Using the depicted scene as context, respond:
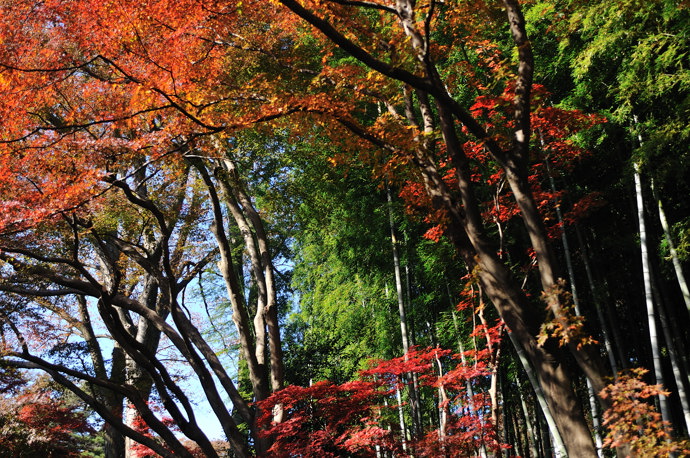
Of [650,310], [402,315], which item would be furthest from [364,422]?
[650,310]

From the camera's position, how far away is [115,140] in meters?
5.38

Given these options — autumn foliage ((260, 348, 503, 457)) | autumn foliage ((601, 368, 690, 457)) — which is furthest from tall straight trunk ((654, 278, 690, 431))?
autumn foliage ((601, 368, 690, 457))

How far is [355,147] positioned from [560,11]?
10.7 ft

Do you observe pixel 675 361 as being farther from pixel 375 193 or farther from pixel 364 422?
pixel 375 193

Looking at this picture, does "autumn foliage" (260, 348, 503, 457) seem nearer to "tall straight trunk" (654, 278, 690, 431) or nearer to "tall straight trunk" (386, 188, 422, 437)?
"tall straight trunk" (386, 188, 422, 437)

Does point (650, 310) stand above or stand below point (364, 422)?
above

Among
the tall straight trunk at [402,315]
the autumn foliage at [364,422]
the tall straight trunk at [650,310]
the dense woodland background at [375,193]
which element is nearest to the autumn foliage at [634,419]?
the dense woodland background at [375,193]

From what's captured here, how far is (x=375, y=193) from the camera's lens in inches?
336

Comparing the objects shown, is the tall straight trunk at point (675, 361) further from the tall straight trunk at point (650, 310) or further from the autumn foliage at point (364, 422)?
the autumn foliage at point (364, 422)

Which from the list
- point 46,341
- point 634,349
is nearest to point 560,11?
point 634,349

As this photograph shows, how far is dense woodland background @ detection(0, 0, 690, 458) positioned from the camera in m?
3.84

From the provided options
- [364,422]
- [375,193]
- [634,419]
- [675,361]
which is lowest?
[634,419]

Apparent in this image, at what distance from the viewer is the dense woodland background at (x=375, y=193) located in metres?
3.84

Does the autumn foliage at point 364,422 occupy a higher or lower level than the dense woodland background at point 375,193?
lower
